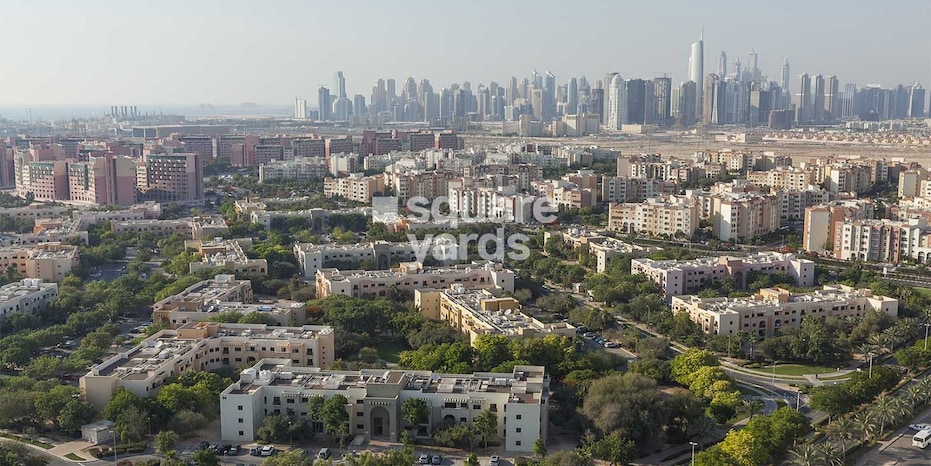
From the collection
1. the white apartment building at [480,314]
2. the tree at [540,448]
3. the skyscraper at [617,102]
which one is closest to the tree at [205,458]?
the tree at [540,448]

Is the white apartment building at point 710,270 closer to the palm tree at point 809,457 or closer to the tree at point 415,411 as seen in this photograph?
the palm tree at point 809,457

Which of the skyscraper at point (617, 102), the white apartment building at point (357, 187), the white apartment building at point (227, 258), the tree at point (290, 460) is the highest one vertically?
the skyscraper at point (617, 102)

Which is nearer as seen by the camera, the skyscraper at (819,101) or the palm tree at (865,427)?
the palm tree at (865,427)

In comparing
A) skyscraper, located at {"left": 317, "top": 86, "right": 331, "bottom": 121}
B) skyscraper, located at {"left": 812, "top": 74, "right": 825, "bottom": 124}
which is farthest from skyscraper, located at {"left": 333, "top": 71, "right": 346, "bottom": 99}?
skyscraper, located at {"left": 812, "top": 74, "right": 825, "bottom": 124}

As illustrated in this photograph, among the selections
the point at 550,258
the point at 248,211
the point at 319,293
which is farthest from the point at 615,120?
the point at 319,293

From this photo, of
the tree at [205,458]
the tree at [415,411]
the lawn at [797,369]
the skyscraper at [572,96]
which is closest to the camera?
the tree at [205,458]

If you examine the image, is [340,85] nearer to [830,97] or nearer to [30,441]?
[830,97]

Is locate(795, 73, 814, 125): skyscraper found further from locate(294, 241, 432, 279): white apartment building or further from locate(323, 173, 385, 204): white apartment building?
locate(294, 241, 432, 279): white apartment building
